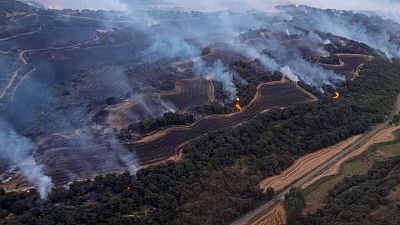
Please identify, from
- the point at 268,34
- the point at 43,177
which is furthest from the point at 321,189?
the point at 268,34

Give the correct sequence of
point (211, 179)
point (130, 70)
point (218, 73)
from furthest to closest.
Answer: point (130, 70) → point (218, 73) → point (211, 179)

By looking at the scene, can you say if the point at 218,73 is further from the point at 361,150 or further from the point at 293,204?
the point at 293,204

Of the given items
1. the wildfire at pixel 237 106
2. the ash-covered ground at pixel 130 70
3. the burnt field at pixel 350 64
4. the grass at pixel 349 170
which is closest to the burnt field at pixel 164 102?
the ash-covered ground at pixel 130 70

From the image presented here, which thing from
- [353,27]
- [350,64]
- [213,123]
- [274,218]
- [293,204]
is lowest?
[274,218]

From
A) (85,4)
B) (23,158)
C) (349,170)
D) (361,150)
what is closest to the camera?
(23,158)

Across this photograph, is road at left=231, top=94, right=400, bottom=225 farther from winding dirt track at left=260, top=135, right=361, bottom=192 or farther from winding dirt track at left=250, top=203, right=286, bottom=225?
winding dirt track at left=250, top=203, right=286, bottom=225

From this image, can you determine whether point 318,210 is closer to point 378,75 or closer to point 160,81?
point 160,81

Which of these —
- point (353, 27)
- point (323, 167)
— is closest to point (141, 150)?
point (323, 167)
